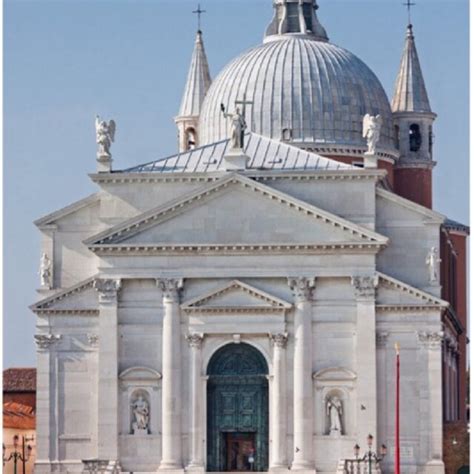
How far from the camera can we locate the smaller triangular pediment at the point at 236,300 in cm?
6831

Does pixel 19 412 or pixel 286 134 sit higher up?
pixel 286 134

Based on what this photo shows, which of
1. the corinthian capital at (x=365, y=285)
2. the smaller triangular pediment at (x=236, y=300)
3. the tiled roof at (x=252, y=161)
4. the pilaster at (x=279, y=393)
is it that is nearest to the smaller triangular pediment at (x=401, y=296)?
the corinthian capital at (x=365, y=285)

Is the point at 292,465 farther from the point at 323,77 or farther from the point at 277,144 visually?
the point at 323,77

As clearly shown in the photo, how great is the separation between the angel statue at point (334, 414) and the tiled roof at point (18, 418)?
41.3 ft

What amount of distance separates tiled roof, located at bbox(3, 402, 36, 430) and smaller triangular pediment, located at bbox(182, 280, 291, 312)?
10.8 metres

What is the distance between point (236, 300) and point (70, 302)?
16.9 ft

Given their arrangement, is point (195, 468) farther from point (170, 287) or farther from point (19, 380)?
point (19, 380)

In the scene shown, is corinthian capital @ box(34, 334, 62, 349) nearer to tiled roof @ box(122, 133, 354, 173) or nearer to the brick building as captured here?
the brick building

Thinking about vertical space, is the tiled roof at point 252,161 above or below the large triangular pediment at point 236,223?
above

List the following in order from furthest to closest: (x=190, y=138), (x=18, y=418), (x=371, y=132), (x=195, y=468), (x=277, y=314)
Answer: (x=190, y=138), (x=18, y=418), (x=371, y=132), (x=277, y=314), (x=195, y=468)

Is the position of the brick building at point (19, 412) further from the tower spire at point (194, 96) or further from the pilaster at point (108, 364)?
the tower spire at point (194, 96)

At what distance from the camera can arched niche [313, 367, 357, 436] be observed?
6838 cm

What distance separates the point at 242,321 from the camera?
68.6 meters

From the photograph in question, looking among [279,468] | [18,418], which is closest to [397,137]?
[18,418]
